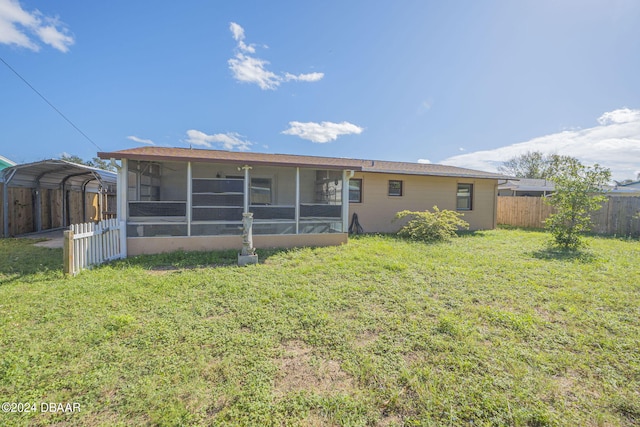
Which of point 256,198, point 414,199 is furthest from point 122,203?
point 414,199

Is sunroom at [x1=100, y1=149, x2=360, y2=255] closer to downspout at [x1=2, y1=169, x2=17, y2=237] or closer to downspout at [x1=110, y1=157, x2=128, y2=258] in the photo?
downspout at [x1=110, y1=157, x2=128, y2=258]

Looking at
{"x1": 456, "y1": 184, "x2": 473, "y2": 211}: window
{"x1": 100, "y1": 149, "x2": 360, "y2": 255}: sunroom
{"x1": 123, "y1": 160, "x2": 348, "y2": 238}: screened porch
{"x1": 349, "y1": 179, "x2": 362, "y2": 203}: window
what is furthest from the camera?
{"x1": 456, "y1": 184, "x2": 473, "y2": 211}: window

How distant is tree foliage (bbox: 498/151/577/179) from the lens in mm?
32625

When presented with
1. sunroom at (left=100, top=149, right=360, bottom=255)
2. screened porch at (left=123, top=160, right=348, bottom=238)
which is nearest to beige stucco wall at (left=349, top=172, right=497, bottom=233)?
screened porch at (left=123, top=160, right=348, bottom=238)

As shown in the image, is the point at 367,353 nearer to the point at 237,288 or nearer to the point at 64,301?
the point at 237,288

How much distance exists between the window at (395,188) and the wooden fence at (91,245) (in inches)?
354

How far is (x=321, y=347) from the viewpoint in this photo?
2.76 meters

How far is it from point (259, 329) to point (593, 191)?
10034 mm

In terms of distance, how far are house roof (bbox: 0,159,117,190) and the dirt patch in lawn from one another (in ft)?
31.9

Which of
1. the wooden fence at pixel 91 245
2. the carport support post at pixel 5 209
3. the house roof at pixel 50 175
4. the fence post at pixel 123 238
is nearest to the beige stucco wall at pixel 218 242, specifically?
the fence post at pixel 123 238

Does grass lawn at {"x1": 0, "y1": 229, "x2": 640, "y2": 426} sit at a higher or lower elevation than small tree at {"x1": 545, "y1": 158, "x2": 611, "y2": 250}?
lower

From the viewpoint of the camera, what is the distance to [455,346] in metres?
2.74

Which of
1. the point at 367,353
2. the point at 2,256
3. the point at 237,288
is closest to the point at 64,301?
the point at 237,288

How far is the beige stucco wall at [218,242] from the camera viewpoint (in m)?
6.45
